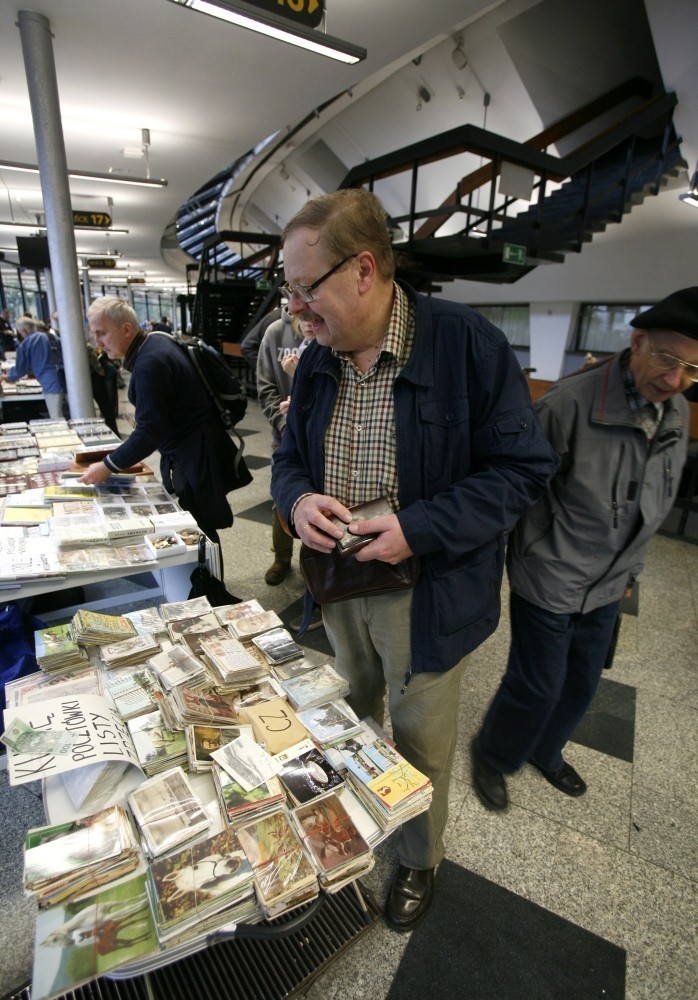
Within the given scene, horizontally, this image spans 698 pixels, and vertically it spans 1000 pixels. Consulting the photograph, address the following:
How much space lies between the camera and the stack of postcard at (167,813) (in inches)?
34.7

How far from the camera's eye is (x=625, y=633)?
2930 millimetres

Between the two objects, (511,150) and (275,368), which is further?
(511,150)

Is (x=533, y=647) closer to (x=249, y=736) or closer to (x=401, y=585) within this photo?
(x=401, y=585)

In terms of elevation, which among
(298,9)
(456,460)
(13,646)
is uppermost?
(298,9)

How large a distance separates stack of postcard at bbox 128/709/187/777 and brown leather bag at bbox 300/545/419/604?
442mm

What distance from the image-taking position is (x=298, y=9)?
2963mm

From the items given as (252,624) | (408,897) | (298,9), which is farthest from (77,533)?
(298,9)

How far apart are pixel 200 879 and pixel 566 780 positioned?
1579 mm

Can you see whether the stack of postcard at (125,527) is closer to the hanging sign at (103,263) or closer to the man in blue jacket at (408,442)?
the man in blue jacket at (408,442)

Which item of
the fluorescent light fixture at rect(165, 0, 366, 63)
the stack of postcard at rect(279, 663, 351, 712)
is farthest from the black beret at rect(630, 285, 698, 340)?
the fluorescent light fixture at rect(165, 0, 366, 63)

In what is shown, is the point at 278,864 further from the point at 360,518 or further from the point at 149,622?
the point at 149,622

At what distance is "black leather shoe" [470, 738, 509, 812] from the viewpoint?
1815 mm

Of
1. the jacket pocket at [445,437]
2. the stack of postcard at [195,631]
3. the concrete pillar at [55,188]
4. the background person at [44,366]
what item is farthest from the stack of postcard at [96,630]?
the background person at [44,366]

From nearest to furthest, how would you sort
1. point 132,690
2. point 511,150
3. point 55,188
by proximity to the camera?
1. point 132,690
2. point 55,188
3. point 511,150
